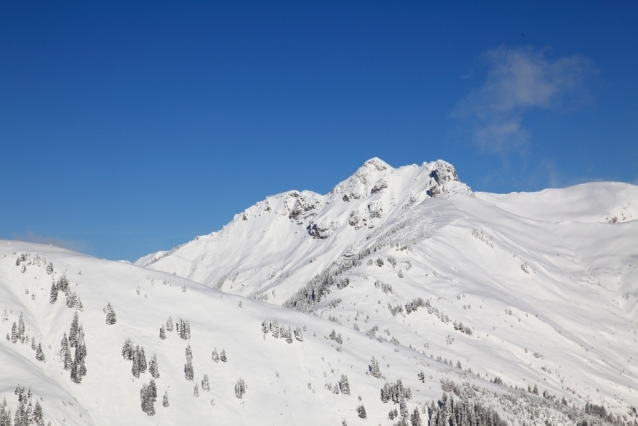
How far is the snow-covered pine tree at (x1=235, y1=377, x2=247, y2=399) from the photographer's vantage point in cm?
5559

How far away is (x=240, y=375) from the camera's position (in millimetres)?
58500

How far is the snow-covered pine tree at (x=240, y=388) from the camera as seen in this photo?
55.6 meters

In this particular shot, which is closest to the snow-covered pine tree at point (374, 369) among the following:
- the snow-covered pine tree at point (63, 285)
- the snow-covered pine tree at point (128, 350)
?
the snow-covered pine tree at point (128, 350)

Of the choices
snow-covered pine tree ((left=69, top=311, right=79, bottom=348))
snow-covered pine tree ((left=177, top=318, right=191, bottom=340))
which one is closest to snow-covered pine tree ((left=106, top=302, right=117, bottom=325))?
→ snow-covered pine tree ((left=69, top=311, right=79, bottom=348))

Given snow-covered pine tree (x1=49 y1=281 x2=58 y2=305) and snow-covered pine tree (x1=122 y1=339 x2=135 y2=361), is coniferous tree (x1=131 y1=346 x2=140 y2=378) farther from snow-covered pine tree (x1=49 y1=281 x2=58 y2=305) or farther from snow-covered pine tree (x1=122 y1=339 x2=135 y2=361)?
snow-covered pine tree (x1=49 y1=281 x2=58 y2=305)

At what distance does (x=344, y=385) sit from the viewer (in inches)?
2340

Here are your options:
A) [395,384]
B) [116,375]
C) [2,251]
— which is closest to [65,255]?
[2,251]

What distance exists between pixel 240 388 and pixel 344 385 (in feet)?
35.6

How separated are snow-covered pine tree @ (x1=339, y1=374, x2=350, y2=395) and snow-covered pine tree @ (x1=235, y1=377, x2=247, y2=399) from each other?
1000 centimetres

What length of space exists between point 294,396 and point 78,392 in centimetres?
2023

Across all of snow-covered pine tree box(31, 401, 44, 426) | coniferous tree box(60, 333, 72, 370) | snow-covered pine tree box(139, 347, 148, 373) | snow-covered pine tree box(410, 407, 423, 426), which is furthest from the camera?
snow-covered pine tree box(410, 407, 423, 426)

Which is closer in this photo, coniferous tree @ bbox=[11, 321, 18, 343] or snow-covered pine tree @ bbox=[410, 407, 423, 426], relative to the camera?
coniferous tree @ bbox=[11, 321, 18, 343]

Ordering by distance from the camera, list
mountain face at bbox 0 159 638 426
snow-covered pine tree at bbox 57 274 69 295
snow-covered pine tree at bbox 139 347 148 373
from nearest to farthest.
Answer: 1. mountain face at bbox 0 159 638 426
2. snow-covered pine tree at bbox 139 347 148 373
3. snow-covered pine tree at bbox 57 274 69 295

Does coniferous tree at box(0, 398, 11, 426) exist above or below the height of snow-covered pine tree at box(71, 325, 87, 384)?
below
